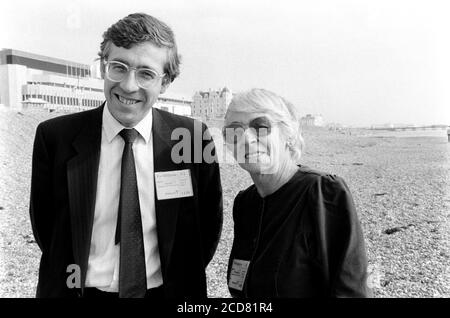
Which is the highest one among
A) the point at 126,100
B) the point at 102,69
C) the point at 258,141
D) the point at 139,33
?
the point at 139,33

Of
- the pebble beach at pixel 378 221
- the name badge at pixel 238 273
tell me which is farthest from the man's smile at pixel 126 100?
the pebble beach at pixel 378 221

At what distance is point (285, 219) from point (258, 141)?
0.37 metres

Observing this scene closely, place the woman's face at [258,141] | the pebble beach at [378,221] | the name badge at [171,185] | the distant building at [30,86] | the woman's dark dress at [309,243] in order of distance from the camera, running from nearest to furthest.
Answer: the woman's dark dress at [309,243] → the woman's face at [258,141] → the name badge at [171,185] → the pebble beach at [378,221] → the distant building at [30,86]

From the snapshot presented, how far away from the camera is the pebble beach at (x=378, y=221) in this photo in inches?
200

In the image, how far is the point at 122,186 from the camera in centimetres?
206

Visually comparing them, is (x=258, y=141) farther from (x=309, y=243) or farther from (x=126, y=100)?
(x=126, y=100)

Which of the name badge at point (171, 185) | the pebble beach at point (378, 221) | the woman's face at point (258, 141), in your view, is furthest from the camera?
the pebble beach at point (378, 221)

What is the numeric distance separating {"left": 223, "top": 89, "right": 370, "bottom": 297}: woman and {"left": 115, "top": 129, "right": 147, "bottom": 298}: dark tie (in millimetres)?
463

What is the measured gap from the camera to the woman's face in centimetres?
187

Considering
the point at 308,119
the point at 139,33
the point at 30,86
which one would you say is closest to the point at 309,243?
the point at 139,33

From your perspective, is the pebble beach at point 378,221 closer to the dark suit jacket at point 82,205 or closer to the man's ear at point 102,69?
the dark suit jacket at point 82,205

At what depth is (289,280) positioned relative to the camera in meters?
1.77
